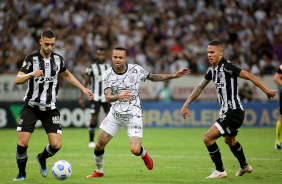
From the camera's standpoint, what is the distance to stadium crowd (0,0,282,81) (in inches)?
918

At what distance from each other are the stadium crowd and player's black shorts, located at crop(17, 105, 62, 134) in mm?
12736

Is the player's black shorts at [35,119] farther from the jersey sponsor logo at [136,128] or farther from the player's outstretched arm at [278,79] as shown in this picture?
the player's outstretched arm at [278,79]

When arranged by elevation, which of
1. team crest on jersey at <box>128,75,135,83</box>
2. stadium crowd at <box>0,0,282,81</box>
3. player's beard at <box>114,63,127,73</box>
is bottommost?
team crest on jersey at <box>128,75,135,83</box>

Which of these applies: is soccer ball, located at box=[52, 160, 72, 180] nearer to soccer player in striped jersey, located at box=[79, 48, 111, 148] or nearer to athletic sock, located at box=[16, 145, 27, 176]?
athletic sock, located at box=[16, 145, 27, 176]

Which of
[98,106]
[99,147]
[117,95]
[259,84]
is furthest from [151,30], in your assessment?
[259,84]

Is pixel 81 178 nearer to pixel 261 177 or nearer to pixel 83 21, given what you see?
pixel 261 177

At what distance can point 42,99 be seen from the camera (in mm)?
8820

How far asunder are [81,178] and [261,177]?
3.31 m

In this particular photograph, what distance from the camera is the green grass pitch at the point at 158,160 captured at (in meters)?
8.90

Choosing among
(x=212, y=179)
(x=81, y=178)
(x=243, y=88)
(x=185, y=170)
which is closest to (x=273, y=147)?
(x=185, y=170)

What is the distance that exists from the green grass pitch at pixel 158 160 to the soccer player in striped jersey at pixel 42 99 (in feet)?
1.85

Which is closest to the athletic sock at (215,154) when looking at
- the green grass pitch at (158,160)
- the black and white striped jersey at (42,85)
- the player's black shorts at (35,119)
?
the green grass pitch at (158,160)

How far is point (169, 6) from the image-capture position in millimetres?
27641

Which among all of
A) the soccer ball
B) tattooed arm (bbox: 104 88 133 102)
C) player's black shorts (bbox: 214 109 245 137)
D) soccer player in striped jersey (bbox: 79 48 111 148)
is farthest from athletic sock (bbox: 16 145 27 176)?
soccer player in striped jersey (bbox: 79 48 111 148)
